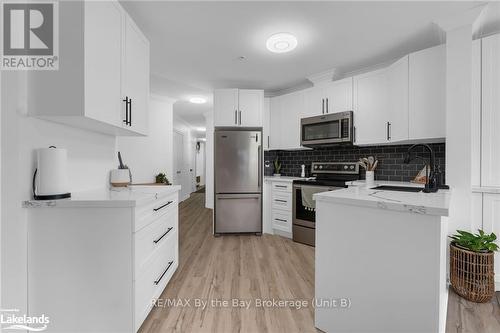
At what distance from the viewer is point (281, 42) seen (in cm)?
221

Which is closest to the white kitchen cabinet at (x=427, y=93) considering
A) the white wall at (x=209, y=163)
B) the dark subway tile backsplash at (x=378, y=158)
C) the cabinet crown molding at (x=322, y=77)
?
the dark subway tile backsplash at (x=378, y=158)

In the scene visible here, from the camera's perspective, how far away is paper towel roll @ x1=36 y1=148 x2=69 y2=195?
1299 millimetres

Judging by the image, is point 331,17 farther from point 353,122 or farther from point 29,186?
point 29,186

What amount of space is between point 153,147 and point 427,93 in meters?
4.28

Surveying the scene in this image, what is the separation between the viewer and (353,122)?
116 inches

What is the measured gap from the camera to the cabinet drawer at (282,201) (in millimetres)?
3350

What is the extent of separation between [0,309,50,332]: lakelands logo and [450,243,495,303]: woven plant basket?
3.03m

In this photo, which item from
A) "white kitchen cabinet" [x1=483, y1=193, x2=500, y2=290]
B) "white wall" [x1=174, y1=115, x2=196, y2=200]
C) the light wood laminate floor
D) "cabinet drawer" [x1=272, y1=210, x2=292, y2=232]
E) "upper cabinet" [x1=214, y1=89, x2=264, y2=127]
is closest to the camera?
the light wood laminate floor

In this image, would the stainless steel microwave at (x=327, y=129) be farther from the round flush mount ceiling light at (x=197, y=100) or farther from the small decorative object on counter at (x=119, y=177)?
the small decorative object on counter at (x=119, y=177)

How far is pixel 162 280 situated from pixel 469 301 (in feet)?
8.37

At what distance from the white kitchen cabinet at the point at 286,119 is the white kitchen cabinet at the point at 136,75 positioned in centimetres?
222

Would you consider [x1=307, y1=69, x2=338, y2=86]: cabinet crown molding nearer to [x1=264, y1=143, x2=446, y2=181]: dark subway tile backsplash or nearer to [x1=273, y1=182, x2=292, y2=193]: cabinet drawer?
[x1=264, y1=143, x2=446, y2=181]: dark subway tile backsplash

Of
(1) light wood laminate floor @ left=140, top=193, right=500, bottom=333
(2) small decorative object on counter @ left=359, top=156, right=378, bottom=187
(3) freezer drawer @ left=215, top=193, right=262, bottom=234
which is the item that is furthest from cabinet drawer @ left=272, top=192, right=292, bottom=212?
(2) small decorative object on counter @ left=359, top=156, right=378, bottom=187

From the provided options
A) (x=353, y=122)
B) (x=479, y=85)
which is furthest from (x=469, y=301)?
(x=353, y=122)
